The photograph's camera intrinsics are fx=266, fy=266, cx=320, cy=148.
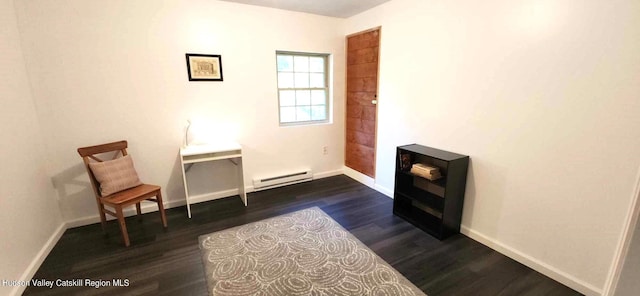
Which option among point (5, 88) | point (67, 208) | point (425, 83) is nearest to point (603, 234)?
point (425, 83)

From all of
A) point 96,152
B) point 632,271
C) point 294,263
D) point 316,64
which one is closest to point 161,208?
point 96,152

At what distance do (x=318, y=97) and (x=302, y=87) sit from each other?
1.02ft

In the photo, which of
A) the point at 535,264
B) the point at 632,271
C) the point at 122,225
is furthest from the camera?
the point at 122,225

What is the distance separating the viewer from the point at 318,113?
414 cm

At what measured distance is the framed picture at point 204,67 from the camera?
3.03m

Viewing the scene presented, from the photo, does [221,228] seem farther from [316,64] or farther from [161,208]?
[316,64]

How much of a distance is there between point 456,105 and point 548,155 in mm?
836

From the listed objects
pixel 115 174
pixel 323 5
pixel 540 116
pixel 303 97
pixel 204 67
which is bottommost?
pixel 115 174

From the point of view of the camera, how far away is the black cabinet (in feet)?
7.99

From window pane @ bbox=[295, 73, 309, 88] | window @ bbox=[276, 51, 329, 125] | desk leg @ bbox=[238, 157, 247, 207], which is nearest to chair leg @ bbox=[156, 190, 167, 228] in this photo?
desk leg @ bbox=[238, 157, 247, 207]

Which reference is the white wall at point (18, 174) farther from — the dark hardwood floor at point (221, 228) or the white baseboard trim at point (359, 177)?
the white baseboard trim at point (359, 177)

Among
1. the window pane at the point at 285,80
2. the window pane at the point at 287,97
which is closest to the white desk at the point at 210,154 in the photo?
the window pane at the point at 287,97

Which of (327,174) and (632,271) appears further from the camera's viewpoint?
(327,174)

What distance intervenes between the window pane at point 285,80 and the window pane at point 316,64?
35 centimetres
